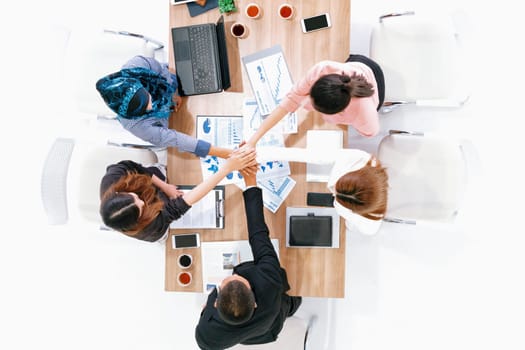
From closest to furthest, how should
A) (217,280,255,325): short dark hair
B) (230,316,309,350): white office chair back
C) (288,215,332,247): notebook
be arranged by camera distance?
(217,280,255,325): short dark hair
(288,215,332,247): notebook
(230,316,309,350): white office chair back

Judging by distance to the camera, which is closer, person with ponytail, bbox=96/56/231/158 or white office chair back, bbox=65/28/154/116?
person with ponytail, bbox=96/56/231/158

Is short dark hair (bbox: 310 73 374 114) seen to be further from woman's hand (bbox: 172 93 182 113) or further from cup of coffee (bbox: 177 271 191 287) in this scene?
cup of coffee (bbox: 177 271 191 287)

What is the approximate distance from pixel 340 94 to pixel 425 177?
68 centimetres

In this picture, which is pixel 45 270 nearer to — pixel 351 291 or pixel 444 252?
pixel 351 291

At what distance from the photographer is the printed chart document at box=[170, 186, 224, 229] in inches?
73.6

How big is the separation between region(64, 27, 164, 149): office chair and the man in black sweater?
40.7 inches

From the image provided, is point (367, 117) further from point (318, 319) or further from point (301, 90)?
point (318, 319)

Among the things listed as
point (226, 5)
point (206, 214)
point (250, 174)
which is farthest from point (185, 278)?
point (226, 5)

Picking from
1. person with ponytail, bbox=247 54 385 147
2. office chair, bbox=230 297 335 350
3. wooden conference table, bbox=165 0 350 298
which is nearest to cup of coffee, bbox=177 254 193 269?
wooden conference table, bbox=165 0 350 298

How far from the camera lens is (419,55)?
1894 millimetres

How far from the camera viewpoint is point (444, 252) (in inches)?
94.6

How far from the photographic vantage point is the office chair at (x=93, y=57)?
81.9 inches

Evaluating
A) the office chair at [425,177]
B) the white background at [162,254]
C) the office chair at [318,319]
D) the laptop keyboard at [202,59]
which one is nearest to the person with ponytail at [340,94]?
the office chair at [425,177]

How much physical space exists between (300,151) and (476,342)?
1769mm
